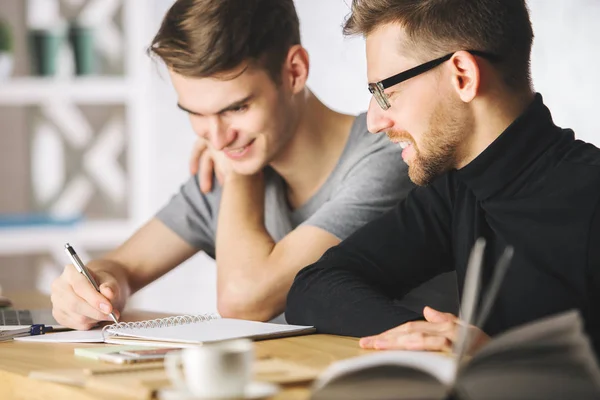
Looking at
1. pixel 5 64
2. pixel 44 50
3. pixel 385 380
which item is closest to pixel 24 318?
pixel 385 380

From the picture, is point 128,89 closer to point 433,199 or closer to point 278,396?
point 433,199

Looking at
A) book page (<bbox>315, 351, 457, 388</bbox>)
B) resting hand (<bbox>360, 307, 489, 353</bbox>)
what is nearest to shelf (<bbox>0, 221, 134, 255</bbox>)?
resting hand (<bbox>360, 307, 489, 353</bbox>)

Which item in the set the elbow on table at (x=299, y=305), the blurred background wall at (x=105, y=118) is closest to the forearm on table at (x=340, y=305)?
the elbow on table at (x=299, y=305)

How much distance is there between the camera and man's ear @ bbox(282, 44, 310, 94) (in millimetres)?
2234

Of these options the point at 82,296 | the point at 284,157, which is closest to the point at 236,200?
the point at 284,157

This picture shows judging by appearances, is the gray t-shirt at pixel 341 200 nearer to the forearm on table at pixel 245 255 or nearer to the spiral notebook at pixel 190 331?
the forearm on table at pixel 245 255

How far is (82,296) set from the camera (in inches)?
70.8

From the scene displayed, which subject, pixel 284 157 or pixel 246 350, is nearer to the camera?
pixel 246 350

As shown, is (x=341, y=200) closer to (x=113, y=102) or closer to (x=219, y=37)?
(x=219, y=37)

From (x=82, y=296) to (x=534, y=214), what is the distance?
89 cm

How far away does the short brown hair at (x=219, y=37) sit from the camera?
208 centimetres

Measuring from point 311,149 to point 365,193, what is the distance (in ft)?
0.79

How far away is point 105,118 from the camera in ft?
13.9

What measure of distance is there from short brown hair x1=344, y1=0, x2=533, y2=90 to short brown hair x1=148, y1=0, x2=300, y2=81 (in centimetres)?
46
